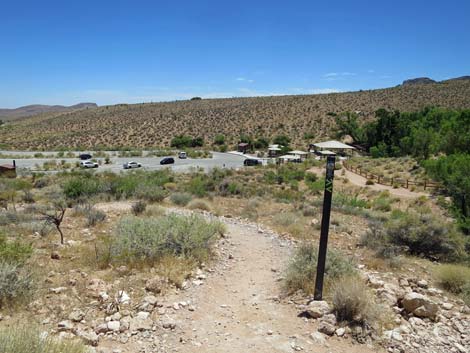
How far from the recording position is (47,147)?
6462cm

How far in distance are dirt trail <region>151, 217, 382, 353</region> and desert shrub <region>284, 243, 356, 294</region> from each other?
14.1 inches

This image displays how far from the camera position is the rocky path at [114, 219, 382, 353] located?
4.85 meters

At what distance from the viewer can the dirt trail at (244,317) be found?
485 centimetres

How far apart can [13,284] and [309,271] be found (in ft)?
16.5

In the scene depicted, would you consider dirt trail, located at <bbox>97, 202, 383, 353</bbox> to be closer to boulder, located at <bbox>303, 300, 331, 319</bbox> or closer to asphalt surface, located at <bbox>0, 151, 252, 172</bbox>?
boulder, located at <bbox>303, 300, 331, 319</bbox>

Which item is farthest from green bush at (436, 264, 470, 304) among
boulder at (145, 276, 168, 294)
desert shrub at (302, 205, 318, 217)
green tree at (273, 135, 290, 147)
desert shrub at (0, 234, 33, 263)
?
green tree at (273, 135, 290, 147)

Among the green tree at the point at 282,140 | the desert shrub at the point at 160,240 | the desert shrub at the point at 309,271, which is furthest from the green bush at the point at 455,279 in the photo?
the green tree at the point at 282,140

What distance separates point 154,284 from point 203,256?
1.72 meters

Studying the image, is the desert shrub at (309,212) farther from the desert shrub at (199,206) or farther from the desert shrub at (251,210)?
the desert shrub at (199,206)

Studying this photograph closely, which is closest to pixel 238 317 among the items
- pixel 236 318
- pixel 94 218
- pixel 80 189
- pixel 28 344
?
pixel 236 318

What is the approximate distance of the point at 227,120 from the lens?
81.7 m

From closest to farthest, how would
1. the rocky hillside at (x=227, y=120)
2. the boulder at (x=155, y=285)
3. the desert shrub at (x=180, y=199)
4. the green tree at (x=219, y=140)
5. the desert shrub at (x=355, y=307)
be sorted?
the desert shrub at (x=355, y=307), the boulder at (x=155, y=285), the desert shrub at (x=180, y=199), the green tree at (x=219, y=140), the rocky hillside at (x=227, y=120)

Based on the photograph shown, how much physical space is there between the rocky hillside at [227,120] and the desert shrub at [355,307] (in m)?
59.5

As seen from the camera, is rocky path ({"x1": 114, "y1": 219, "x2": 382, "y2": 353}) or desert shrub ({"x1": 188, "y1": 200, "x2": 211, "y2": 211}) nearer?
rocky path ({"x1": 114, "y1": 219, "x2": 382, "y2": 353})
